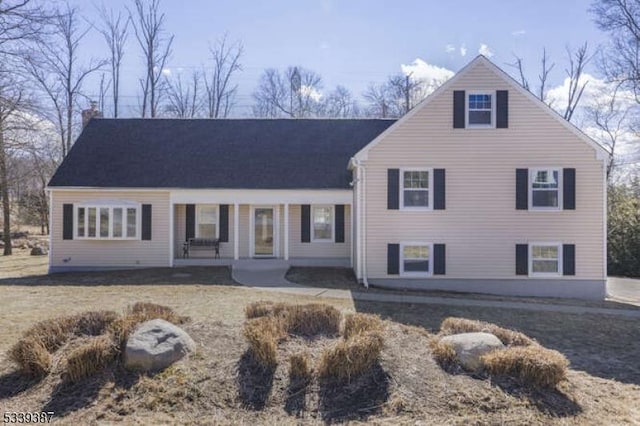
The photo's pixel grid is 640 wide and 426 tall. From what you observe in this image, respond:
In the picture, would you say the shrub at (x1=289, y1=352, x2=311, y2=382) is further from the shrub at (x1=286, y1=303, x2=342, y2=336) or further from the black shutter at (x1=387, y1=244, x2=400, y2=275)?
the black shutter at (x1=387, y1=244, x2=400, y2=275)

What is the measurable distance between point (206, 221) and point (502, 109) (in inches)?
462

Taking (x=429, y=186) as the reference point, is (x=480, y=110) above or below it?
above

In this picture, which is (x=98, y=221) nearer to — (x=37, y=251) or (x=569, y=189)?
(x=37, y=251)

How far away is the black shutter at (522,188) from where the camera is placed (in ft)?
47.3

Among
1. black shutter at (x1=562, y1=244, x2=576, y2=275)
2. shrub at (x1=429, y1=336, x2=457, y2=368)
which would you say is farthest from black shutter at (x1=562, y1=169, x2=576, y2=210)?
shrub at (x1=429, y1=336, x2=457, y2=368)

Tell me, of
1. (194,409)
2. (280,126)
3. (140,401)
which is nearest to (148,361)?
(140,401)

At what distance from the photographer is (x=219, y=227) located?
59.3 ft

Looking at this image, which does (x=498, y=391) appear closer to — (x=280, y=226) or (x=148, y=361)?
(x=148, y=361)

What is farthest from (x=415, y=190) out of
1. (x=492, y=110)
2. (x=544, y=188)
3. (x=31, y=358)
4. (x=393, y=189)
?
(x=31, y=358)

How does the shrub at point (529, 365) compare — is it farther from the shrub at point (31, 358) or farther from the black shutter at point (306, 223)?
the black shutter at point (306, 223)

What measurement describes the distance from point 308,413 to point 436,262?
10.5m

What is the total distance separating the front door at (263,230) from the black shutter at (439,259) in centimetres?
674

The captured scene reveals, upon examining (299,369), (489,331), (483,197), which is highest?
(483,197)

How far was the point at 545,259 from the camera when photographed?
14570 mm
